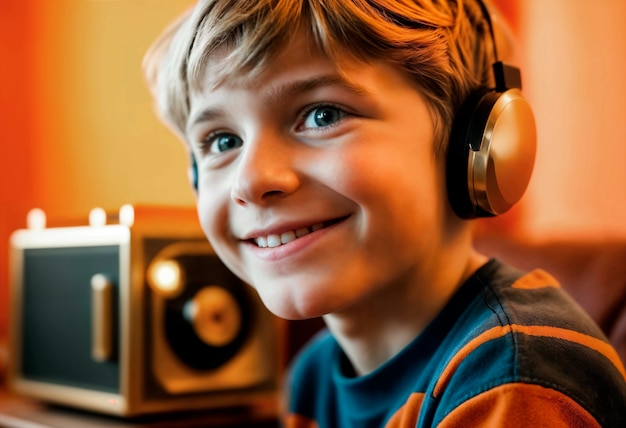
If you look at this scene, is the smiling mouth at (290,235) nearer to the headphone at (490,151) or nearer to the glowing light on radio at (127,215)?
the headphone at (490,151)

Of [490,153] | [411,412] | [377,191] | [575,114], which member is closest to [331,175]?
[377,191]

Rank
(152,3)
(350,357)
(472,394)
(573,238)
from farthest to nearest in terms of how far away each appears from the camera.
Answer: (152,3)
(573,238)
(350,357)
(472,394)

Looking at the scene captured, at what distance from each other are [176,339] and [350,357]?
30 centimetres

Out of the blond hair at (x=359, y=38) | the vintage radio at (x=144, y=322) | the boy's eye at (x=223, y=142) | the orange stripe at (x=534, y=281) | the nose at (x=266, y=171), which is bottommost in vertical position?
the vintage radio at (x=144, y=322)

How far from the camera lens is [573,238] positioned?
110 cm

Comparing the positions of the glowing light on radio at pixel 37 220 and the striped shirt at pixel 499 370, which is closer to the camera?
the striped shirt at pixel 499 370

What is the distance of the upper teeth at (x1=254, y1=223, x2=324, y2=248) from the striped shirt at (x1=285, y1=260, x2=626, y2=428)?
180 millimetres

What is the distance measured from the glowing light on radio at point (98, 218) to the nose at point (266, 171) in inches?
16.7

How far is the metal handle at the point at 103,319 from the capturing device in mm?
1090

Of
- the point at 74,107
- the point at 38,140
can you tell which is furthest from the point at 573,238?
the point at 38,140

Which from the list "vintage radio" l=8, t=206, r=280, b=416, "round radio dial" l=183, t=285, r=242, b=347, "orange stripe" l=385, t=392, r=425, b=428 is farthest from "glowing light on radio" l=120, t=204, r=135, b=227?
"orange stripe" l=385, t=392, r=425, b=428

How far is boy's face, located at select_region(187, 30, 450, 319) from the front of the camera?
729mm

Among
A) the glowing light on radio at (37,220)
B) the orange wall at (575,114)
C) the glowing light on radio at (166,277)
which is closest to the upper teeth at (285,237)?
the glowing light on radio at (166,277)

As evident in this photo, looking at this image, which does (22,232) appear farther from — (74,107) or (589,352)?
(589,352)
